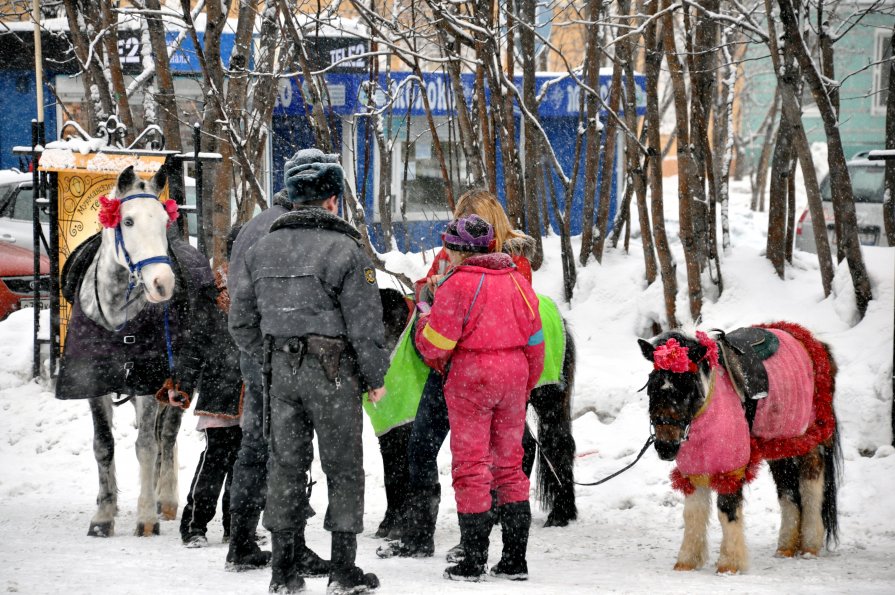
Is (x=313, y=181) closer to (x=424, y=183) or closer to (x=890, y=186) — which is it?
(x=890, y=186)

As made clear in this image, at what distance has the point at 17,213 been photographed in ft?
42.6

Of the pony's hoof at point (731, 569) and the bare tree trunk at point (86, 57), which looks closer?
the pony's hoof at point (731, 569)

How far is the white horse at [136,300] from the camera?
→ 5668 millimetres

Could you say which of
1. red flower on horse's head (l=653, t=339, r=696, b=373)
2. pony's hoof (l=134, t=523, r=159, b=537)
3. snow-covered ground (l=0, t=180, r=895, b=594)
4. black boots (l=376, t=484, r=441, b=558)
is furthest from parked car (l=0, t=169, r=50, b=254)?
red flower on horse's head (l=653, t=339, r=696, b=373)

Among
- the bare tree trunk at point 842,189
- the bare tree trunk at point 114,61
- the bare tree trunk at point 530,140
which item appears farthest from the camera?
the bare tree trunk at point 114,61

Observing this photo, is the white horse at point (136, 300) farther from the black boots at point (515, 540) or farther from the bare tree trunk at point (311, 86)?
the bare tree trunk at point (311, 86)

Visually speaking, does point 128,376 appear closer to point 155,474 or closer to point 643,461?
point 155,474

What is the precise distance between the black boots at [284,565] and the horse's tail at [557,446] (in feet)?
7.02

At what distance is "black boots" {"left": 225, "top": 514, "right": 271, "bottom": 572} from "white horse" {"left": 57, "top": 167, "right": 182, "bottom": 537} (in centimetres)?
125

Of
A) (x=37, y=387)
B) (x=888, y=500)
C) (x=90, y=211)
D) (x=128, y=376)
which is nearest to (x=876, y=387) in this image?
(x=888, y=500)

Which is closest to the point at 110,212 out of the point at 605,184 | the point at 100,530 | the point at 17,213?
the point at 100,530

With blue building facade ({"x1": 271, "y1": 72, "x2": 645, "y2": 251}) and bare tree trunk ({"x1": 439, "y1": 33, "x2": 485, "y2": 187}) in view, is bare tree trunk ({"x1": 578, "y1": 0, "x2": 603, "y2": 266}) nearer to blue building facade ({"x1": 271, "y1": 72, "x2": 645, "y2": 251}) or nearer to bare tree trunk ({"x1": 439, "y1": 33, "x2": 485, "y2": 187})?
bare tree trunk ({"x1": 439, "y1": 33, "x2": 485, "y2": 187})

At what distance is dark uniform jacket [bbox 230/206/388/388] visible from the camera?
14.5ft

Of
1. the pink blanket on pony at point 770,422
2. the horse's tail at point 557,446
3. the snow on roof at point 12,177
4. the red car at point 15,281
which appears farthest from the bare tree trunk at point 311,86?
the snow on roof at point 12,177
